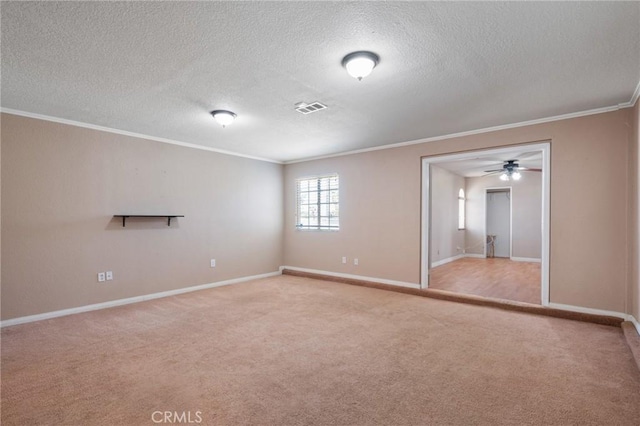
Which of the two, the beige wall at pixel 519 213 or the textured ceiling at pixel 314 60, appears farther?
the beige wall at pixel 519 213

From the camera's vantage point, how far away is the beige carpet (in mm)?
1990

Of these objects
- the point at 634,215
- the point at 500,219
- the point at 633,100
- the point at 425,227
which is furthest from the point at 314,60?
the point at 500,219

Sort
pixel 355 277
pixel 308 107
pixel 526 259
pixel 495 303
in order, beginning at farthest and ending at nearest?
pixel 526 259 < pixel 355 277 < pixel 495 303 < pixel 308 107

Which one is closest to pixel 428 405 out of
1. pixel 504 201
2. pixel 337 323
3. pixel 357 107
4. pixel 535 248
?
pixel 337 323

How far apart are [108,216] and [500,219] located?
977 cm

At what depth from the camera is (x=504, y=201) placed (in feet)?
30.3

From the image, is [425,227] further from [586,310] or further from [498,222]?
[498,222]

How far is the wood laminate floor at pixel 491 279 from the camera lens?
15.8 ft

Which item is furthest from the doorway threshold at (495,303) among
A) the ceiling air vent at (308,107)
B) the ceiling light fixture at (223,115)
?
the ceiling light fixture at (223,115)

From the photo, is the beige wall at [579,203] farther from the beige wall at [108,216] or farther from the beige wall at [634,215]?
the beige wall at [108,216]

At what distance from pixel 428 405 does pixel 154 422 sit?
1751 millimetres

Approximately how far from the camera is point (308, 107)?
3.62 m

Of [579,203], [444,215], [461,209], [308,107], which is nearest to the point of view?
[308,107]

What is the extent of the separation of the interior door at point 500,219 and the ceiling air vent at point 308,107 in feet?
25.2
